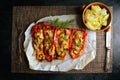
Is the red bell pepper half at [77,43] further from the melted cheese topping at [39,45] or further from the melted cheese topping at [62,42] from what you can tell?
the melted cheese topping at [39,45]

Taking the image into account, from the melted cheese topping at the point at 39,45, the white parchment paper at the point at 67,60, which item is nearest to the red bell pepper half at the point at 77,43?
the white parchment paper at the point at 67,60

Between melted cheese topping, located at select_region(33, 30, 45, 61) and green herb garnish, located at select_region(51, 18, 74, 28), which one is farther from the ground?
green herb garnish, located at select_region(51, 18, 74, 28)

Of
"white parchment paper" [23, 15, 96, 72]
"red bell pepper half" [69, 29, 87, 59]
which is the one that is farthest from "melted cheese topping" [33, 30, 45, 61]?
"red bell pepper half" [69, 29, 87, 59]

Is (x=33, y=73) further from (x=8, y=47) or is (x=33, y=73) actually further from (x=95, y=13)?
(x=95, y=13)

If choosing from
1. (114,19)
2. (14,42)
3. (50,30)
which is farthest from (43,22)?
(114,19)

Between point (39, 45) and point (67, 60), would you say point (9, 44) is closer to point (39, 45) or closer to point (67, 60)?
point (39, 45)

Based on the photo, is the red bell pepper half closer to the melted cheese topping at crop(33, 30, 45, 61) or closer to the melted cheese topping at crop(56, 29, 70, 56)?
the melted cheese topping at crop(56, 29, 70, 56)

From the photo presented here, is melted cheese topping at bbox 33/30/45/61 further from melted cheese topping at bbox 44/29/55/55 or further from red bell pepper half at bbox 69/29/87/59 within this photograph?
red bell pepper half at bbox 69/29/87/59
